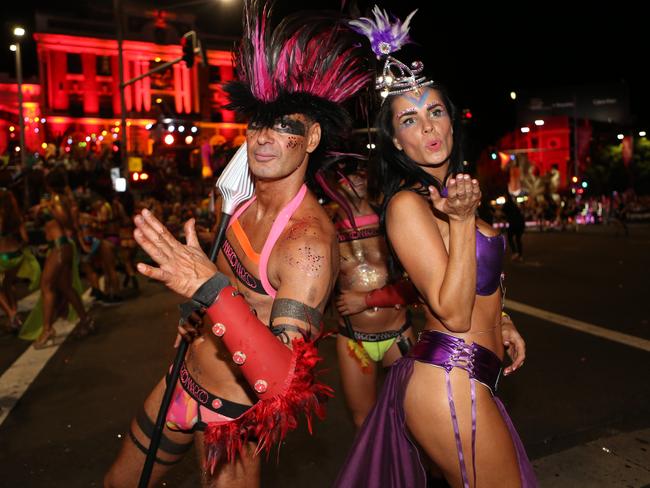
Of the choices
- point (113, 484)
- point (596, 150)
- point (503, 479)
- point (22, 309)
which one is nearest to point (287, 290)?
point (503, 479)

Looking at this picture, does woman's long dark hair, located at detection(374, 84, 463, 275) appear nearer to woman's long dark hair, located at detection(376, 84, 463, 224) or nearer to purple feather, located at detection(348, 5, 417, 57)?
woman's long dark hair, located at detection(376, 84, 463, 224)

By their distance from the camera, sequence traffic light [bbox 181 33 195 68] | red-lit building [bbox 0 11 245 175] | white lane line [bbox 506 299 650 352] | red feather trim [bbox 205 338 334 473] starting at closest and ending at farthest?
1. red feather trim [bbox 205 338 334 473]
2. white lane line [bbox 506 299 650 352]
3. traffic light [bbox 181 33 195 68]
4. red-lit building [bbox 0 11 245 175]

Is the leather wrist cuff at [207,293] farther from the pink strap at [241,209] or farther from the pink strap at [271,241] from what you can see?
the pink strap at [241,209]

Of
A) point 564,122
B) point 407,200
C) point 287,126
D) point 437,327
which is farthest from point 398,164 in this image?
point 564,122

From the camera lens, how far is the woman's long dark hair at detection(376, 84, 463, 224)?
2564 mm

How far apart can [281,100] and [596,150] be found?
6082 centimetres

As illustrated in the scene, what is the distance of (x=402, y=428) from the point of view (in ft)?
7.78

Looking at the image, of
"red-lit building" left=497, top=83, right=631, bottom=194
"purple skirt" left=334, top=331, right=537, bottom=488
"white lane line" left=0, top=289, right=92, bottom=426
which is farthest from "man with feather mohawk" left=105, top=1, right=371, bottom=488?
"red-lit building" left=497, top=83, right=631, bottom=194

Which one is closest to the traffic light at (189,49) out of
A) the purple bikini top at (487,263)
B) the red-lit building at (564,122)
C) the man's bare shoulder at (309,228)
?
the man's bare shoulder at (309,228)

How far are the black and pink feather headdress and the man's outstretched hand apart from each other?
2.70ft

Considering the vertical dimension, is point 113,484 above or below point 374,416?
below

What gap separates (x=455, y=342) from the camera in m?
2.28

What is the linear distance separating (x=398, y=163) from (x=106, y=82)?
221 feet

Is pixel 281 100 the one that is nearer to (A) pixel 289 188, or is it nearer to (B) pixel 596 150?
(A) pixel 289 188
